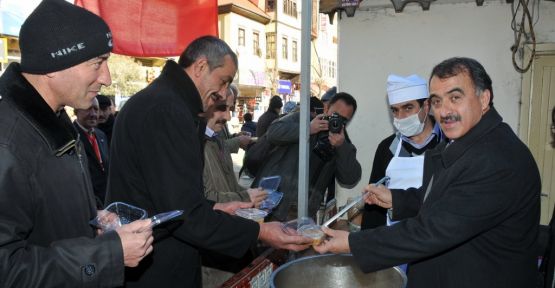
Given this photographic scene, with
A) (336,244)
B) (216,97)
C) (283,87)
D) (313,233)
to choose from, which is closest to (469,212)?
(336,244)

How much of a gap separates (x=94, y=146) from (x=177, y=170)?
296 centimetres

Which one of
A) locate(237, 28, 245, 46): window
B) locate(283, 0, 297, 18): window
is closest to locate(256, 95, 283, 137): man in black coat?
locate(237, 28, 245, 46): window

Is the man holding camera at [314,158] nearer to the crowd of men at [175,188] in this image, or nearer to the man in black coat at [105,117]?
the crowd of men at [175,188]

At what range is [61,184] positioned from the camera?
4.26 feet

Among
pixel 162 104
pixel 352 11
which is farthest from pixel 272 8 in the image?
pixel 162 104

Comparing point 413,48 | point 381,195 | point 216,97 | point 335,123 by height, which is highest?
point 413,48

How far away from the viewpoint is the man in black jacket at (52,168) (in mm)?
A: 1117

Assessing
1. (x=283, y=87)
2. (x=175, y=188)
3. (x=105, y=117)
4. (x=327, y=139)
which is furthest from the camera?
(x=283, y=87)

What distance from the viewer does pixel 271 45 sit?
3512 cm

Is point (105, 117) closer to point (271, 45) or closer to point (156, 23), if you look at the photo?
point (156, 23)

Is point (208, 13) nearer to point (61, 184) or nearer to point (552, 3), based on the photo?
point (61, 184)

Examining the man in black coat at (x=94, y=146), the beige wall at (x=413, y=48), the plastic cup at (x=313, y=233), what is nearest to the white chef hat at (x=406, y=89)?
the beige wall at (x=413, y=48)

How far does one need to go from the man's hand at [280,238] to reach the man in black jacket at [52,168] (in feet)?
2.27

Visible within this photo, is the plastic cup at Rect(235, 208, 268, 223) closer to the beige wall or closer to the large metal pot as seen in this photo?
the large metal pot
